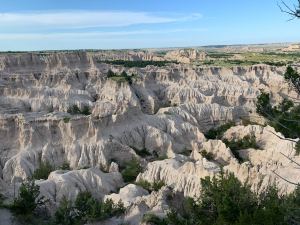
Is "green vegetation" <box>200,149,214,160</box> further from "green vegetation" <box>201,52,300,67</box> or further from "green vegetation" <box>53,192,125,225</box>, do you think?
"green vegetation" <box>201,52,300,67</box>

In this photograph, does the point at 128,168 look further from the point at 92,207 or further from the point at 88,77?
the point at 88,77

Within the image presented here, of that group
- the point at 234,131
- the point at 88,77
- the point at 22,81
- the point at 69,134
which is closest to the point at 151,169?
the point at 69,134

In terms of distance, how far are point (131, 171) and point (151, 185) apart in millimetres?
4214

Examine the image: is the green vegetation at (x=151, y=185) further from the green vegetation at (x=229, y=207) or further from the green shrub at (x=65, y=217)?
the green vegetation at (x=229, y=207)

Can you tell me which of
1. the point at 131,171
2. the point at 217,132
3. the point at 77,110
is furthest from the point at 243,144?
the point at 77,110

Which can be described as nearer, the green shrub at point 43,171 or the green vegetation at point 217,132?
the green shrub at point 43,171

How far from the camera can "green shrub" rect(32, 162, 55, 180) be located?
3509 cm

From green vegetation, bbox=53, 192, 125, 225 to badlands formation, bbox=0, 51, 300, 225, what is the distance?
629 millimetres

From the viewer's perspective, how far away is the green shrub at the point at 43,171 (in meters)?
35.1

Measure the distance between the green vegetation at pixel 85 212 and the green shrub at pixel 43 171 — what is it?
11.4m

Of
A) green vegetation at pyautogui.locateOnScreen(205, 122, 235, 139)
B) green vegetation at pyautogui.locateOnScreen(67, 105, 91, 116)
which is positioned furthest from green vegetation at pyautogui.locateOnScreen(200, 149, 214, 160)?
green vegetation at pyautogui.locateOnScreen(67, 105, 91, 116)

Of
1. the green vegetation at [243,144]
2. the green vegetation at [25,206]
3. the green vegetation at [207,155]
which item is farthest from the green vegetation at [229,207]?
the green vegetation at [243,144]

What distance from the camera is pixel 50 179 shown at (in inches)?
1226

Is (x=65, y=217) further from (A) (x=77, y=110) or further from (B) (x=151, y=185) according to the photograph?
(A) (x=77, y=110)
